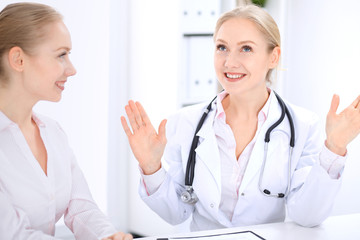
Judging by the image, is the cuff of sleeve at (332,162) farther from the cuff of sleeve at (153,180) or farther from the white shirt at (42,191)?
the white shirt at (42,191)

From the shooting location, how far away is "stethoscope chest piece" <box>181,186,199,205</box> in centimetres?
166

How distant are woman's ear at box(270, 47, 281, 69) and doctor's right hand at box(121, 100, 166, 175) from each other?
529 millimetres

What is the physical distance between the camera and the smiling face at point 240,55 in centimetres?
170

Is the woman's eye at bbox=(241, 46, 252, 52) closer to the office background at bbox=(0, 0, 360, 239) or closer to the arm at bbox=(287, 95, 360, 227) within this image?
the arm at bbox=(287, 95, 360, 227)

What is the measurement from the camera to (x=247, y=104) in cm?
178

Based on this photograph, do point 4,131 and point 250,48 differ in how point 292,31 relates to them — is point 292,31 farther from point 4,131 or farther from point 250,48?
point 4,131

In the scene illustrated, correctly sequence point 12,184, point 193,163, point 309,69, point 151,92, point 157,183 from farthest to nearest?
1. point 309,69
2. point 151,92
3. point 193,163
4. point 157,183
5. point 12,184

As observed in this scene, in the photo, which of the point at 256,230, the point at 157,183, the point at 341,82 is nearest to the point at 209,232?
the point at 256,230

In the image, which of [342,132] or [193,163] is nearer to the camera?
[342,132]

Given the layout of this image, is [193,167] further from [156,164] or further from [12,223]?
[12,223]

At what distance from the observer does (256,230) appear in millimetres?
1473

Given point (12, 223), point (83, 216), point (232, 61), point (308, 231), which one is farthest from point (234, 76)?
point (12, 223)

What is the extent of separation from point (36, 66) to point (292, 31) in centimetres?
235

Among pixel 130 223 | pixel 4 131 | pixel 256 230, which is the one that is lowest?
pixel 130 223
